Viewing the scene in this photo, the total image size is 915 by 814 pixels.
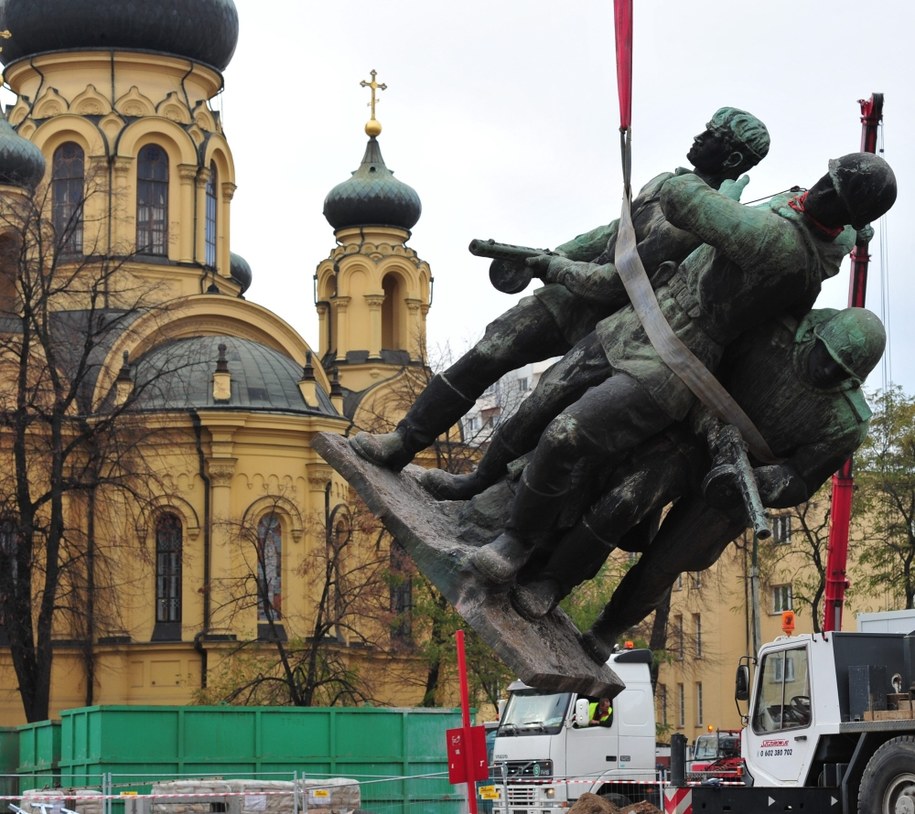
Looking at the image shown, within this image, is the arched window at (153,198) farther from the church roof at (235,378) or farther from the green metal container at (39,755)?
the green metal container at (39,755)

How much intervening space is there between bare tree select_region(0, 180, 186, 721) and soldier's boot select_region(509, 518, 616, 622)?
88.3 ft

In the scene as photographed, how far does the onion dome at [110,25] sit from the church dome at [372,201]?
397 inches

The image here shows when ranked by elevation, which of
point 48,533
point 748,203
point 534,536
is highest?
point 48,533

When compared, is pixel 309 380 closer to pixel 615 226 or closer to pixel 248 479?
pixel 248 479

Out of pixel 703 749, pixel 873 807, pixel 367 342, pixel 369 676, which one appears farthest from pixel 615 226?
pixel 367 342

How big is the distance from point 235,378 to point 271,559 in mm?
4818

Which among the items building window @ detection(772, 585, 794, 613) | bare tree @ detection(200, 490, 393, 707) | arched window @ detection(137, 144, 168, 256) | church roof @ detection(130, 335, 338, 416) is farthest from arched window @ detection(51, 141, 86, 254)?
building window @ detection(772, 585, 794, 613)

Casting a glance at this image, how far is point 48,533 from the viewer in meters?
35.0

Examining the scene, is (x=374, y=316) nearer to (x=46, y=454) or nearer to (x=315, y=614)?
(x=315, y=614)

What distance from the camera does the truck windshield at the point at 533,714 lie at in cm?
2448

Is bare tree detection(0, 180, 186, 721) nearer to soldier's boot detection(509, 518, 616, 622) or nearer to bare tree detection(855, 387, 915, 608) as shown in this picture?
bare tree detection(855, 387, 915, 608)

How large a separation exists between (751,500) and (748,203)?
1044 millimetres

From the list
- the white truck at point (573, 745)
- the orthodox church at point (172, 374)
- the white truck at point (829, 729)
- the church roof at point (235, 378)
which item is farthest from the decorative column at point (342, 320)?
the white truck at point (829, 729)

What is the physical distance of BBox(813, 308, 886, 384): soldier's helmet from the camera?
684 cm
